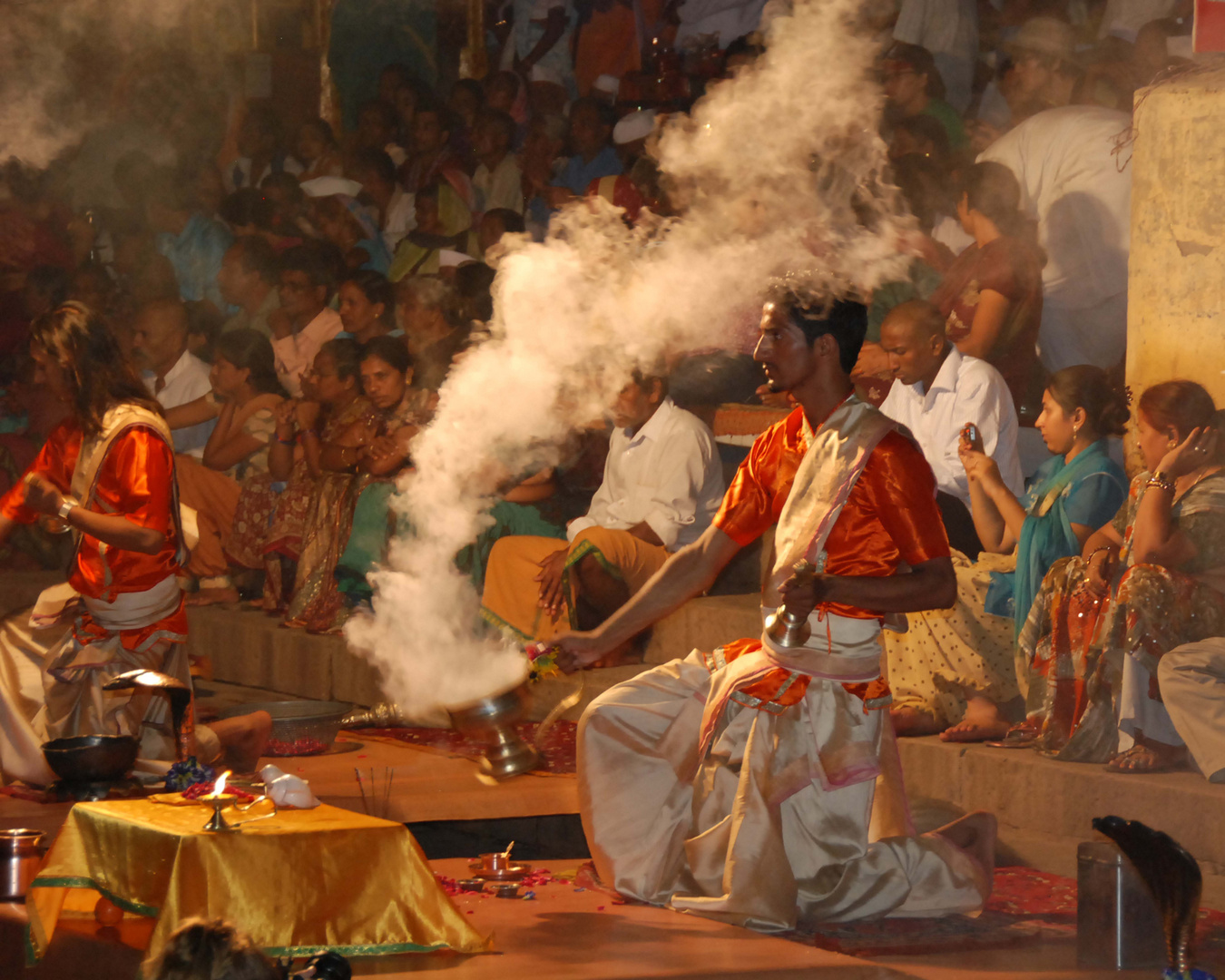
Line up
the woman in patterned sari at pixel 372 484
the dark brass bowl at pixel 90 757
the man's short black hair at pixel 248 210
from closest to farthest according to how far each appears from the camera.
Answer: the dark brass bowl at pixel 90 757 < the woman in patterned sari at pixel 372 484 < the man's short black hair at pixel 248 210

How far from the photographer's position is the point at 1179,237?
6.42m

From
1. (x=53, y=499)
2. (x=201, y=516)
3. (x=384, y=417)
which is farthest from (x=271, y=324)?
(x=53, y=499)

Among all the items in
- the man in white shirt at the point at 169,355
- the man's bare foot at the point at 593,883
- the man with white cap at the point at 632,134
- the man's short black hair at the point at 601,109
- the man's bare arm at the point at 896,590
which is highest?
the man's short black hair at the point at 601,109

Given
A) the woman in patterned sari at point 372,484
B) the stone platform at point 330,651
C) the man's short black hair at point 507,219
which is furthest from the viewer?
the man's short black hair at point 507,219

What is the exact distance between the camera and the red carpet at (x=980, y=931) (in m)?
4.66

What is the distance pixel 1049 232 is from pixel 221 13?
27.1 ft

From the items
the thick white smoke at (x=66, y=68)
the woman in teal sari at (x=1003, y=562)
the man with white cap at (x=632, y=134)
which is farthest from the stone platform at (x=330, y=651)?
the thick white smoke at (x=66, y=68)

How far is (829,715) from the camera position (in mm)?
4824

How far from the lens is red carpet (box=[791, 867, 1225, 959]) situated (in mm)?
4656

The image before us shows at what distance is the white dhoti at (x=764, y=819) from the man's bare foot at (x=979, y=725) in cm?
163

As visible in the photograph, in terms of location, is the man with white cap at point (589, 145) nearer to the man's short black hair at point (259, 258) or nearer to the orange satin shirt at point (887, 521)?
the man's short black hair at point (259, 258)

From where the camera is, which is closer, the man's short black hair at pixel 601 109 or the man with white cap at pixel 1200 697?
the man with white cap at pixel 1200 697

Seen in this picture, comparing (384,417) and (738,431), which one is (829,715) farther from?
(384,417)

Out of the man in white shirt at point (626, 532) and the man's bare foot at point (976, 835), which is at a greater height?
the man in white shirt at point (626, 532)
